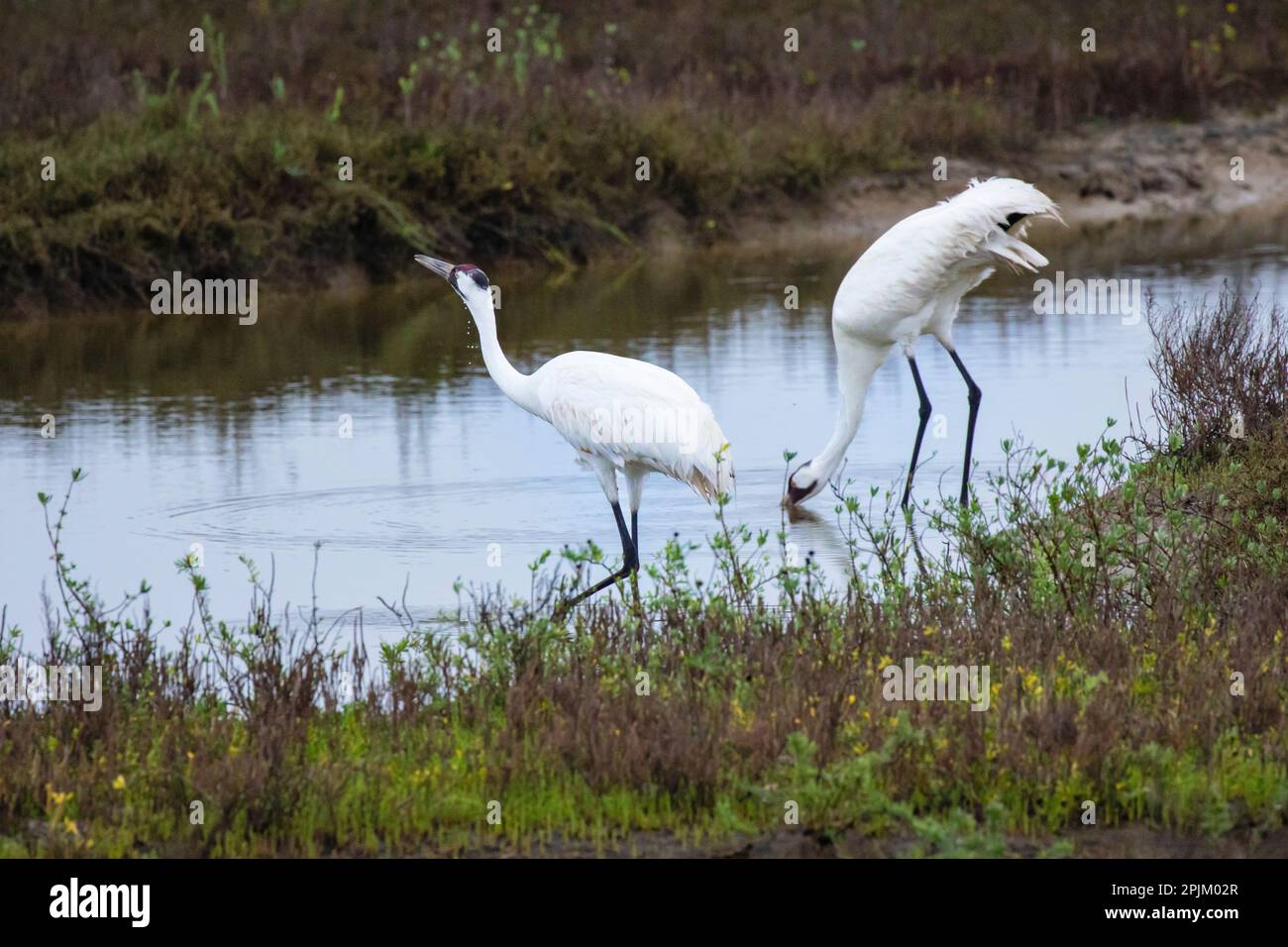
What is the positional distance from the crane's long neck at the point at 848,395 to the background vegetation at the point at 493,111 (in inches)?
319

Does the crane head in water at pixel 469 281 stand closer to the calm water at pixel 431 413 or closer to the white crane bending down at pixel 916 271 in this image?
the calm water at pixel 431 413

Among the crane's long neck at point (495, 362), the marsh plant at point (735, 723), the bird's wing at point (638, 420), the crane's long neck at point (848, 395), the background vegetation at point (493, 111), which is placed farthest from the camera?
the background vegetation at point (493, 111)

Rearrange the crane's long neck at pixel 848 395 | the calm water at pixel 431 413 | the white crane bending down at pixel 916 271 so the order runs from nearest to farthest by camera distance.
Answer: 1. the calm water at pixel 431 413
2. the crane's long neck at pixel 848 395
3. the white crane bending down at pixel 916 271

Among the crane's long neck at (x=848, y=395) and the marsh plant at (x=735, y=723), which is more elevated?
the crane's long neck at (x=848, y=395)

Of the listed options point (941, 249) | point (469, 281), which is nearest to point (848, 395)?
point (941, 249)

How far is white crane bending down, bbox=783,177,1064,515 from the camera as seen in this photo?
1028cm

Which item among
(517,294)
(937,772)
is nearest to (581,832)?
(937,772)

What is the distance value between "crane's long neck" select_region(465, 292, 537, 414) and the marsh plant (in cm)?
198

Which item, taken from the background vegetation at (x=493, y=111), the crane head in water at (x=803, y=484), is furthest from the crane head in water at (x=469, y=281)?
the background vegetation at (x=493, y=111)

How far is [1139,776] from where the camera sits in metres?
5.16

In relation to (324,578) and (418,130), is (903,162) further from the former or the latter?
(324,578)

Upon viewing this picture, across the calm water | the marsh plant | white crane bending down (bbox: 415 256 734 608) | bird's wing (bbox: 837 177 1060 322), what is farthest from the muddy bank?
the marsh plant

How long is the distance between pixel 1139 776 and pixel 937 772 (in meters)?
0.51

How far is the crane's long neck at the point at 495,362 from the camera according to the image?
29.6 feet
